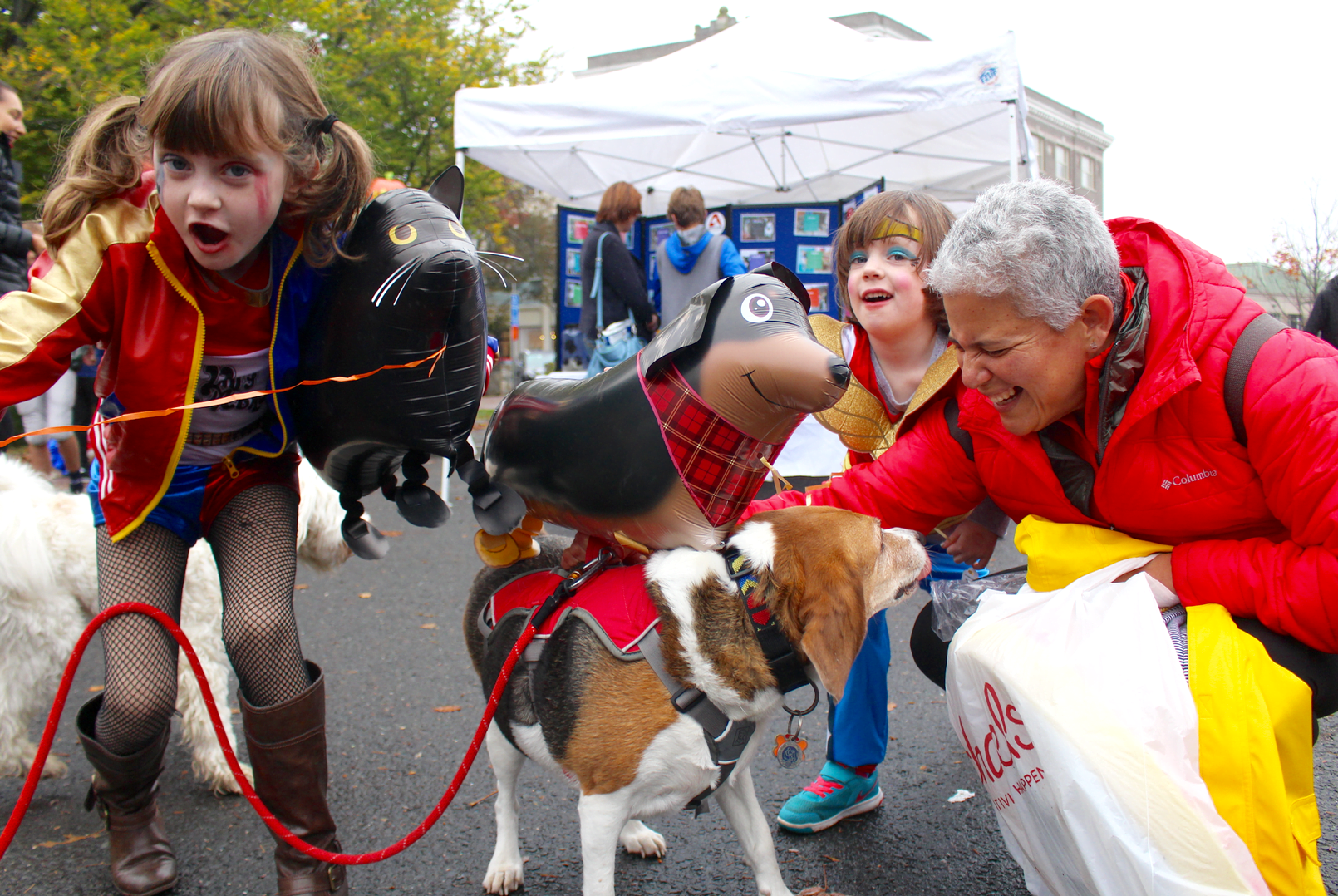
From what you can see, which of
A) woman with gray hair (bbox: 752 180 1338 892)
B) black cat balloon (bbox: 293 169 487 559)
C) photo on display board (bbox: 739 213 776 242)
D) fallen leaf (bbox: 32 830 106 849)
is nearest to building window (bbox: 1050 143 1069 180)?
photo on display board (bbox: 739 213 776 242)

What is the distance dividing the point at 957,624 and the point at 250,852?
90.2 inches

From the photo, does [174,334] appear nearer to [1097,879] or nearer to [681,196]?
[1097,879]

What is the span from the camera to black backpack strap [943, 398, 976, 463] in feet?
7.88

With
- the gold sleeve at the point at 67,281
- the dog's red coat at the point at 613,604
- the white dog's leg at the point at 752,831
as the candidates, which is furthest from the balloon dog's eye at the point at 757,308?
the gold sleeve at the point at 67,281

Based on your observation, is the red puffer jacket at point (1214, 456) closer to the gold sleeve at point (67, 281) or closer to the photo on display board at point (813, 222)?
the gold sleeve at point (67, 281)

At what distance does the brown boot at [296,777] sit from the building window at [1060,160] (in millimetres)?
44958

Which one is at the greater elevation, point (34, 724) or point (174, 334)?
point (174, 334)

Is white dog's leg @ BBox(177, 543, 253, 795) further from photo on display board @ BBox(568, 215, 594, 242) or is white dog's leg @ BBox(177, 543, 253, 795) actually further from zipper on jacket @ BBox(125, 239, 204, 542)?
photo on display board @ BBox(568, 215, 594, 242)

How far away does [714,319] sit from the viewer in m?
1.81

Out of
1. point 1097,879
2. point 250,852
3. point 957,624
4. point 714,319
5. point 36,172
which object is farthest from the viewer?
point 36,172

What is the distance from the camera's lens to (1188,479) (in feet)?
6.40

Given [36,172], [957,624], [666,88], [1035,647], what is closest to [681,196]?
[666,88]

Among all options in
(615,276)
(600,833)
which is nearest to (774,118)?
(615,276)

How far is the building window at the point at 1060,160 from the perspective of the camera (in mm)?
41406
